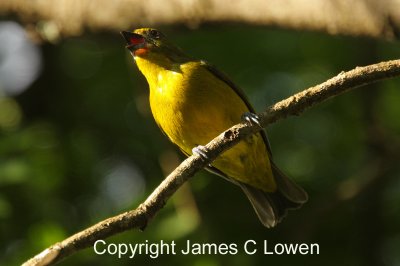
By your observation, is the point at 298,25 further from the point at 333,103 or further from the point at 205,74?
the point at 333,103

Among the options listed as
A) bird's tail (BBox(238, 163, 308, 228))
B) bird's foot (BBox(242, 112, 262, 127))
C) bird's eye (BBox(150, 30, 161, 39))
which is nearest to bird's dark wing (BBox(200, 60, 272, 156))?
bird's eye (BBox(150, 30, 161, 39))

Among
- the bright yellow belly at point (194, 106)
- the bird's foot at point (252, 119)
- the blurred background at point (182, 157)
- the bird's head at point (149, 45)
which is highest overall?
the bird's foot at point (252, 119)

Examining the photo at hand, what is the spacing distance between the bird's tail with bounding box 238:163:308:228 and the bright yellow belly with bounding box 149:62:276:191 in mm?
369

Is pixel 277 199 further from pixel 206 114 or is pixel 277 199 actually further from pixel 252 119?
pixel 252 119

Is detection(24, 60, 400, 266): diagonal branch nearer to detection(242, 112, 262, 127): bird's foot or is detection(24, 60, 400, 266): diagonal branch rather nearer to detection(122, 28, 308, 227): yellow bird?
detection(242, 112, 262, 127): bird's foot

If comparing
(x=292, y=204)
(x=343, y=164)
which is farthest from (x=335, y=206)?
(x=343, y=164)

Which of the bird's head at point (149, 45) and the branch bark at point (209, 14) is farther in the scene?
the bird's head at point (149, 45)

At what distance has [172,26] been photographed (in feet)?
13.8

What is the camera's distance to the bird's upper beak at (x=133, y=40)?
4.29 metres

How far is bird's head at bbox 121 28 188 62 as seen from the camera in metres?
4.31

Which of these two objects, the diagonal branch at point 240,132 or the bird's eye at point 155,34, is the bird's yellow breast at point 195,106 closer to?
the bird's eye at point 155,34

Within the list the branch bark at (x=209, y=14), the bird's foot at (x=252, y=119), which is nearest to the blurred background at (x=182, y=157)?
the branch bark at (x=209, y=14)

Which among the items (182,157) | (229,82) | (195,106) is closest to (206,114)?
(195,106)

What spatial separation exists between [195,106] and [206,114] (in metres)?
0.07
